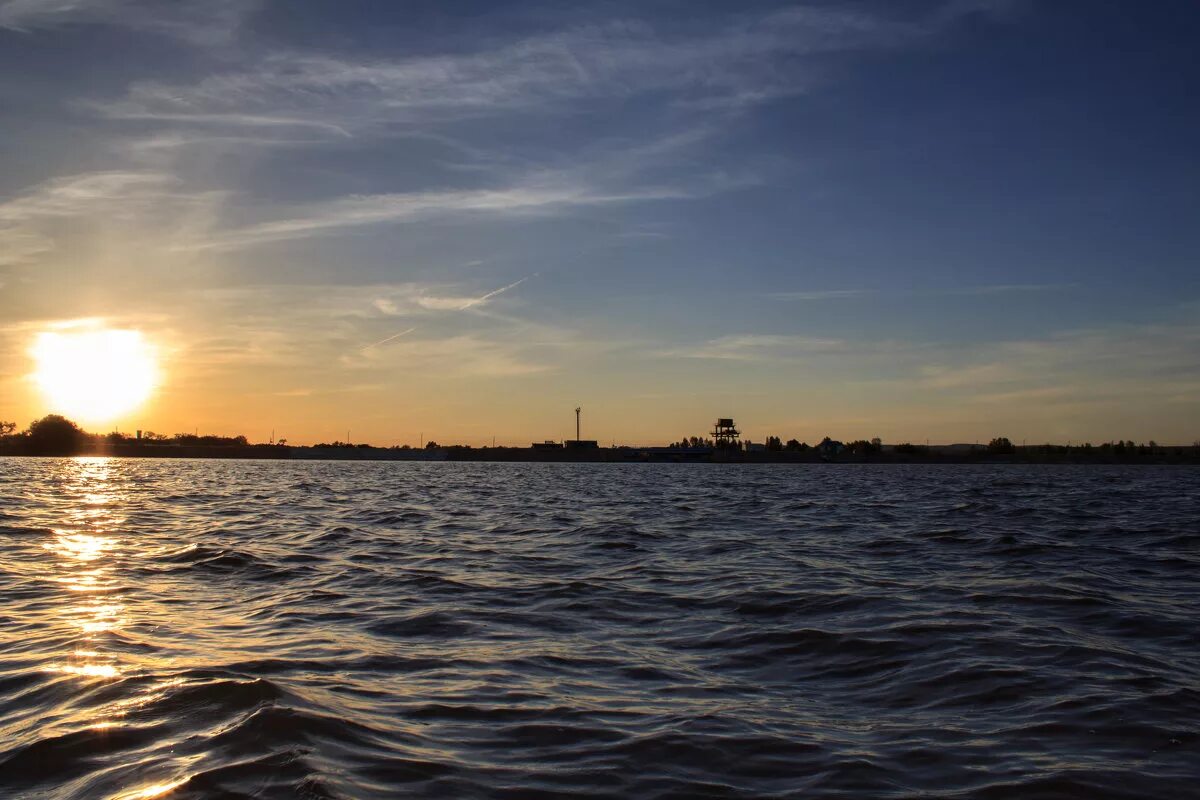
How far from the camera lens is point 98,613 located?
40.9 ft

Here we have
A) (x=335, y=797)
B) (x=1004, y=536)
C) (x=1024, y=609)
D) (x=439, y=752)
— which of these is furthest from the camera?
(x=1004, y=536)

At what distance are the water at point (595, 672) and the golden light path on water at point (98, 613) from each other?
61 millimetres

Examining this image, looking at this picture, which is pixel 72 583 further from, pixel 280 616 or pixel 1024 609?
pixel 1024 609

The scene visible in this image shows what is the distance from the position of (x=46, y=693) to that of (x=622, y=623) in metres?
7.01

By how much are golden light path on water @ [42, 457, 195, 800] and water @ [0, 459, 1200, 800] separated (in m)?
0.06

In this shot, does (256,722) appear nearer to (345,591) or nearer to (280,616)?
(280,616)

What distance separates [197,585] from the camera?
50.9 ft

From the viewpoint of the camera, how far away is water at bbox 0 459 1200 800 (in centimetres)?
634

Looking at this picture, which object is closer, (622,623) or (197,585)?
(622,623)

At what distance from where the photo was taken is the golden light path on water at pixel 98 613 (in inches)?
294

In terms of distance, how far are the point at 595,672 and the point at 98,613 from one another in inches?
306

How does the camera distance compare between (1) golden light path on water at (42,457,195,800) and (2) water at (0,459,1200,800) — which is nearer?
(2) water at (0,459,1200,800)

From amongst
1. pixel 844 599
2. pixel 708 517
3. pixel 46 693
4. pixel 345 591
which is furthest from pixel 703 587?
pixel 708 517

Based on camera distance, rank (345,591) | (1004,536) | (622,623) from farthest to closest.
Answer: (1004,536) → (345,591) → (622,623)
